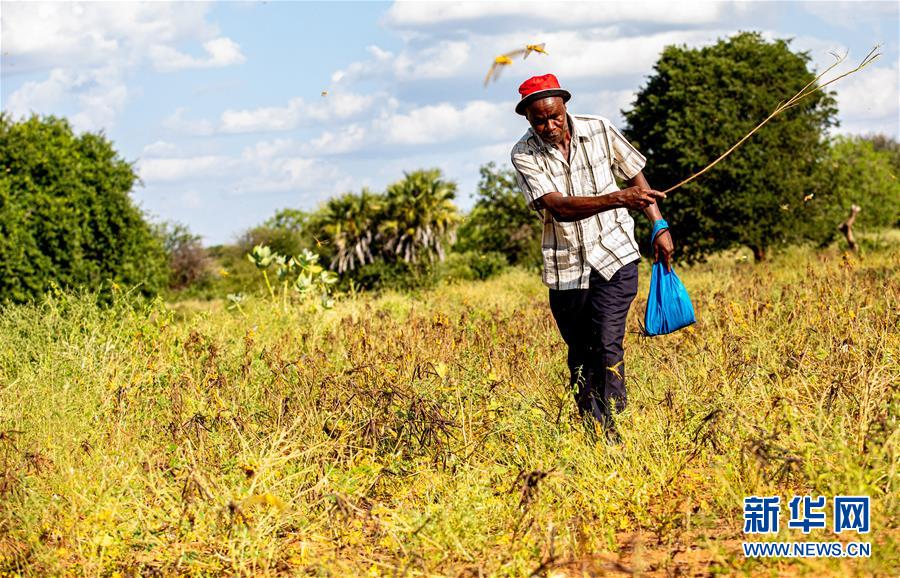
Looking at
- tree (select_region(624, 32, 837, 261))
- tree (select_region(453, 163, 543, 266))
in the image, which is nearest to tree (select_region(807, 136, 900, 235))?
tree (select_region(624, 32, 837, 261))

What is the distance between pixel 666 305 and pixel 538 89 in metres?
1.33

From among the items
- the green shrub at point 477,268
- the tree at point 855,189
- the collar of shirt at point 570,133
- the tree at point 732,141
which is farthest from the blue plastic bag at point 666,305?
the green shrub at point 477,268

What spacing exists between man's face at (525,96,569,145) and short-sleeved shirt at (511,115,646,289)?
7 centimetres

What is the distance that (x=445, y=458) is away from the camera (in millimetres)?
4770

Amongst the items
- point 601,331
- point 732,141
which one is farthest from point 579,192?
point 732,141

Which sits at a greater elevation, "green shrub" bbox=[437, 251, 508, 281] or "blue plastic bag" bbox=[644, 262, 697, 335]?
"green shrub" bbox=[437, 251, 508, 281]

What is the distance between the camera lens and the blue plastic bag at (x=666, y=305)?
520cm

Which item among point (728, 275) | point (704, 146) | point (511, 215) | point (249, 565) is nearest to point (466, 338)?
point (249, 565)

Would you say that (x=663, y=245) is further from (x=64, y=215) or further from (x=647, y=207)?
(x=64, y=215)

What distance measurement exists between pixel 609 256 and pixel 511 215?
15.9 meters

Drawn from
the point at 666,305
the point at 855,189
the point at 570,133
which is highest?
the point at 855,189

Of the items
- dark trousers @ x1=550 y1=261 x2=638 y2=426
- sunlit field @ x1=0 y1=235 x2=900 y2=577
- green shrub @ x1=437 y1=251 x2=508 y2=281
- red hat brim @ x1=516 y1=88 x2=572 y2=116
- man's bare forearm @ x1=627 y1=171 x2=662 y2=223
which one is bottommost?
sunlit field @ x1=0 y1=235 x2=900 y2=577

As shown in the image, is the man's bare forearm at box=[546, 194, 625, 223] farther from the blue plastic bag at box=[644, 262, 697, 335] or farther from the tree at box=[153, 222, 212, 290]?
the tree at box=[153, 222, 212, 290]

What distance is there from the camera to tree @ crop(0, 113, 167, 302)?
12.7 m
